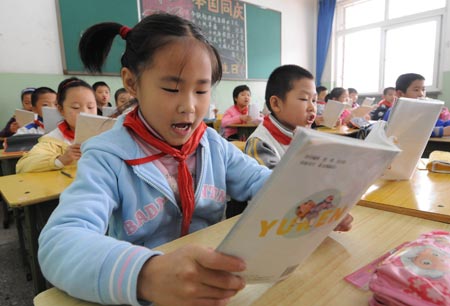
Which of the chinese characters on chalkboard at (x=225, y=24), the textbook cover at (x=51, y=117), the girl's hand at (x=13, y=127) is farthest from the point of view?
the chinese characters on chalkboard at (x=225, y=24)

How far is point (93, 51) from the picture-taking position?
83 centimetres

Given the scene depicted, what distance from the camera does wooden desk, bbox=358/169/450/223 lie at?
0.71m

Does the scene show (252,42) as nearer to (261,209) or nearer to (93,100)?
(93,100)

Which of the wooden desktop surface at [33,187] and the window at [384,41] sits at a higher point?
the window at [384,41]

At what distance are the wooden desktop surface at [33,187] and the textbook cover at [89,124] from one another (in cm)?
21

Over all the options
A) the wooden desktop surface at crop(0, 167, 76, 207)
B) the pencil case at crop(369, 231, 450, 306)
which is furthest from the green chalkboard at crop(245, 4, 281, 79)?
the pencil case at crop(369, 231, 450, 306)

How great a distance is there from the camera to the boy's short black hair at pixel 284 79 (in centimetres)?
146

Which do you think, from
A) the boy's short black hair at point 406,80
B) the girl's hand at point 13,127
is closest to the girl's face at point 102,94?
the girl's hand at point 13,127

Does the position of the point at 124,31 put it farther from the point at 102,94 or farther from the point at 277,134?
the point at 102,94

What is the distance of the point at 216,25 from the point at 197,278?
5049mm

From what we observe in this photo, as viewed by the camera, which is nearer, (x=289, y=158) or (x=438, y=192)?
(x=289, y=158)

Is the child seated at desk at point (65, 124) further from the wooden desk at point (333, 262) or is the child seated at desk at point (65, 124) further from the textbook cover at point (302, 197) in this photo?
the textbook cover at point (302, 197)

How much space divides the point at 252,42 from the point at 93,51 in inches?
195

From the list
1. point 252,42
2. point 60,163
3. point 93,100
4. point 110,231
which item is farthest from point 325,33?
point 110,231
